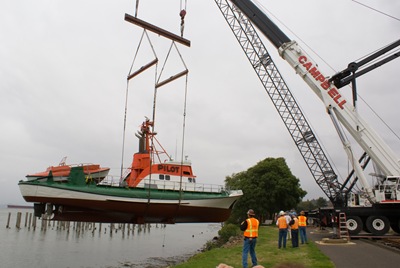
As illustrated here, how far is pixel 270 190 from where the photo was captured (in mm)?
41844

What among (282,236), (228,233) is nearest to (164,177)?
(282,236)

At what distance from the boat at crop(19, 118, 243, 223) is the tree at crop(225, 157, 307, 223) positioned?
20.7 m

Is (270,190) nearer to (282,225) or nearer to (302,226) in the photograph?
(302,226)

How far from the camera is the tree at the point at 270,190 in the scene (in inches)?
1628

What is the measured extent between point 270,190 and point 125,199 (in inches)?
1052

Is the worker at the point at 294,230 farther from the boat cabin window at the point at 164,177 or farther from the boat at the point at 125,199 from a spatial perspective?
the boat cabin window at the point at 164,177

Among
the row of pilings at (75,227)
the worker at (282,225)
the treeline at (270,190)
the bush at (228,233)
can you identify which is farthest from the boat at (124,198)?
the row of pilings at (75,227)

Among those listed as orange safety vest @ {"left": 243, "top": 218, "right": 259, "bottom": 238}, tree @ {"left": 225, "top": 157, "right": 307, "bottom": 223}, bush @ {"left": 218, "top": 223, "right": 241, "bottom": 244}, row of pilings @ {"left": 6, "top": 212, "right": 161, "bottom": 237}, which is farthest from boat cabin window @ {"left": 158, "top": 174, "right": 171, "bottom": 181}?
row of pilings @ {"left": 6, "top": 212, "right": 161, "bottom": 237}

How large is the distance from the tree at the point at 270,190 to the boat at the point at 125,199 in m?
20.7

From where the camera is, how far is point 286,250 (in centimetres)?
1457

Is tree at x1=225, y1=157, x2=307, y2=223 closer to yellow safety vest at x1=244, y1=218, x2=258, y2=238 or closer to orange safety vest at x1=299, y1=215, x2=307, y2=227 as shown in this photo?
orange safety vest at x1=299, y1=215, x2=307, y2=227

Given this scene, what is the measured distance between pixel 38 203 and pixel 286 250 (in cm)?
1385

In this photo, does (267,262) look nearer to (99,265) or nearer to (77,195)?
(77,195)

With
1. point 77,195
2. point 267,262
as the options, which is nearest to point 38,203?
point 77,195
